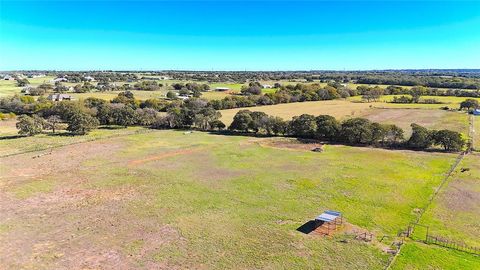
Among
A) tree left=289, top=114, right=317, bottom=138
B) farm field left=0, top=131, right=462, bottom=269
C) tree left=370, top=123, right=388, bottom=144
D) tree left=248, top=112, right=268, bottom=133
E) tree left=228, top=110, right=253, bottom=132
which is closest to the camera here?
farm field left=0, top=131, right=462, bottom=269

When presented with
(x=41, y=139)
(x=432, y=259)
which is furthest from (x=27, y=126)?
(x=432, y=259)

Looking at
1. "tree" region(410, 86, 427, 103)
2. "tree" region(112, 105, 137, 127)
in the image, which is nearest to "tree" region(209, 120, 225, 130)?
"tree" region(112, 105, 137, 127)

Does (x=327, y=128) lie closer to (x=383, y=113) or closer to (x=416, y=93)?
(x=383, y=113)

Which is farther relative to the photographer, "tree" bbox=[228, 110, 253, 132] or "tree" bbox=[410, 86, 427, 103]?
"tree" bbox=[410, 86, 427, 103]

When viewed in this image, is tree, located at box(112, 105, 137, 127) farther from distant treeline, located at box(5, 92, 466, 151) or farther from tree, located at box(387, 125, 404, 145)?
tree, located at box(387, 125, 404, 145)

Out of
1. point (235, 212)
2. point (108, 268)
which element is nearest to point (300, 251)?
point (235, 212)

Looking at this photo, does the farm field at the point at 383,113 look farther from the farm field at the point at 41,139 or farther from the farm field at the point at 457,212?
the farm field at the point at 457,212

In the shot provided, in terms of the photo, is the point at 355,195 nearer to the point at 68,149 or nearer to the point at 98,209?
the point at 98,209
